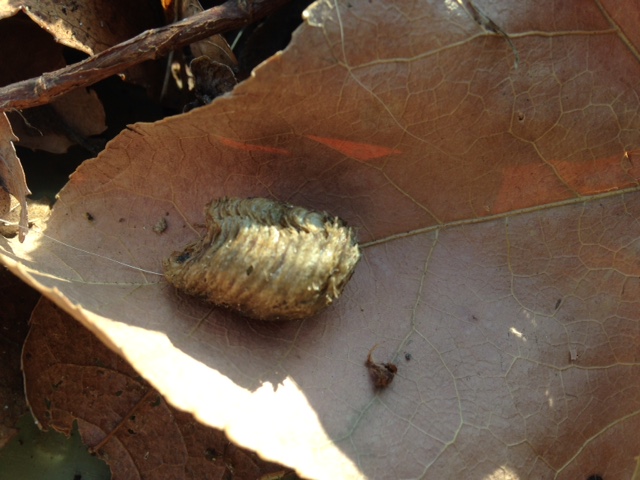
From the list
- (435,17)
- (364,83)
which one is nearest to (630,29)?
(435,17)

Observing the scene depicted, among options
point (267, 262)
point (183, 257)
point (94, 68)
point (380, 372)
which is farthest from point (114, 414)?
point (94, 68)

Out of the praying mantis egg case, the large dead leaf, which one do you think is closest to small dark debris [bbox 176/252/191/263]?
the praying mantis egg case

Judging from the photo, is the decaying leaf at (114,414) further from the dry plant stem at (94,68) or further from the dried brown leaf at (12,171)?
the dry plant stem at (94,68)

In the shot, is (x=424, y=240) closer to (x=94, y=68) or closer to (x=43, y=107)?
(x=94, y=68)

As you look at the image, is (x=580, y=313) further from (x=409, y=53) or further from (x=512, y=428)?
(x=409, y=53)

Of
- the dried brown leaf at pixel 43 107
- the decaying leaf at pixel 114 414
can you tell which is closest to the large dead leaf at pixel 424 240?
the decaying leaf at pixel 114 414

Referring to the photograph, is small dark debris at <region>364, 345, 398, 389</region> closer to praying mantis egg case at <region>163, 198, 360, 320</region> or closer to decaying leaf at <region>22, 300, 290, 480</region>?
praying mantis egg case at <region>163, 198, 360, 320</region>
